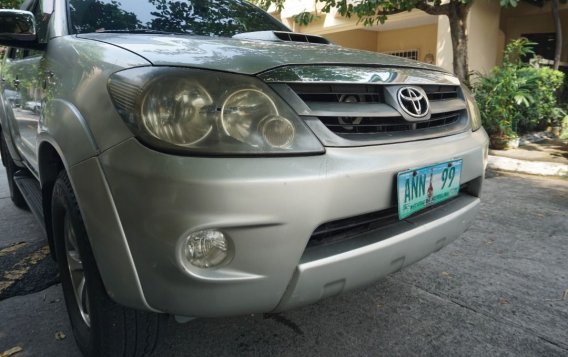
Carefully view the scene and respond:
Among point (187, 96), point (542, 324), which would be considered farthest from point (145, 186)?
point (542, 324)

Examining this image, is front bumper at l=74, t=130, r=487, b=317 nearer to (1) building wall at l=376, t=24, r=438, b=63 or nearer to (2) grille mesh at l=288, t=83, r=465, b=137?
(2) grille mesh at l=288, t=83, r=465, b=137

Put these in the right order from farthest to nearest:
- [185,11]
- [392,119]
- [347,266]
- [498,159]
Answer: [498,159]
[185,11]
[392,119]
[347,266]

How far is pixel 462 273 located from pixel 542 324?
0.61 meters

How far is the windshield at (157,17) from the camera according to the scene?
2.21 metres

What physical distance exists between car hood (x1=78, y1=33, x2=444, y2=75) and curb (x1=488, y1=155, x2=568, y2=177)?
4205 mm

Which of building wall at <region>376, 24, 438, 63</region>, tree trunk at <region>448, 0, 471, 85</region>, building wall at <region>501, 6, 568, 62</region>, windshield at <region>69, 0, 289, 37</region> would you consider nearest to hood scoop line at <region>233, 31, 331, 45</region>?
windshield at <region>69, 0, 289, 37</region>

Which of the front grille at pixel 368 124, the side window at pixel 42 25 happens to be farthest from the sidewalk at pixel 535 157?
the side window at pixel 42 25

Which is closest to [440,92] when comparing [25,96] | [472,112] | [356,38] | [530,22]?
[472,112]

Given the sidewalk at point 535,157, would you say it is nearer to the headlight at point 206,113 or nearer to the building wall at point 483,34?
the building wall at point 483,34

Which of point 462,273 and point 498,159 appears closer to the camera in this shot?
point 462,273

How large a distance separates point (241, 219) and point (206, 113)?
0.33 m

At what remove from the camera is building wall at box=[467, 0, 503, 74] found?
827 centimetres

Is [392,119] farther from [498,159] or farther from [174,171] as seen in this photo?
[498,159]

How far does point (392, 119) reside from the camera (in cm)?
168
